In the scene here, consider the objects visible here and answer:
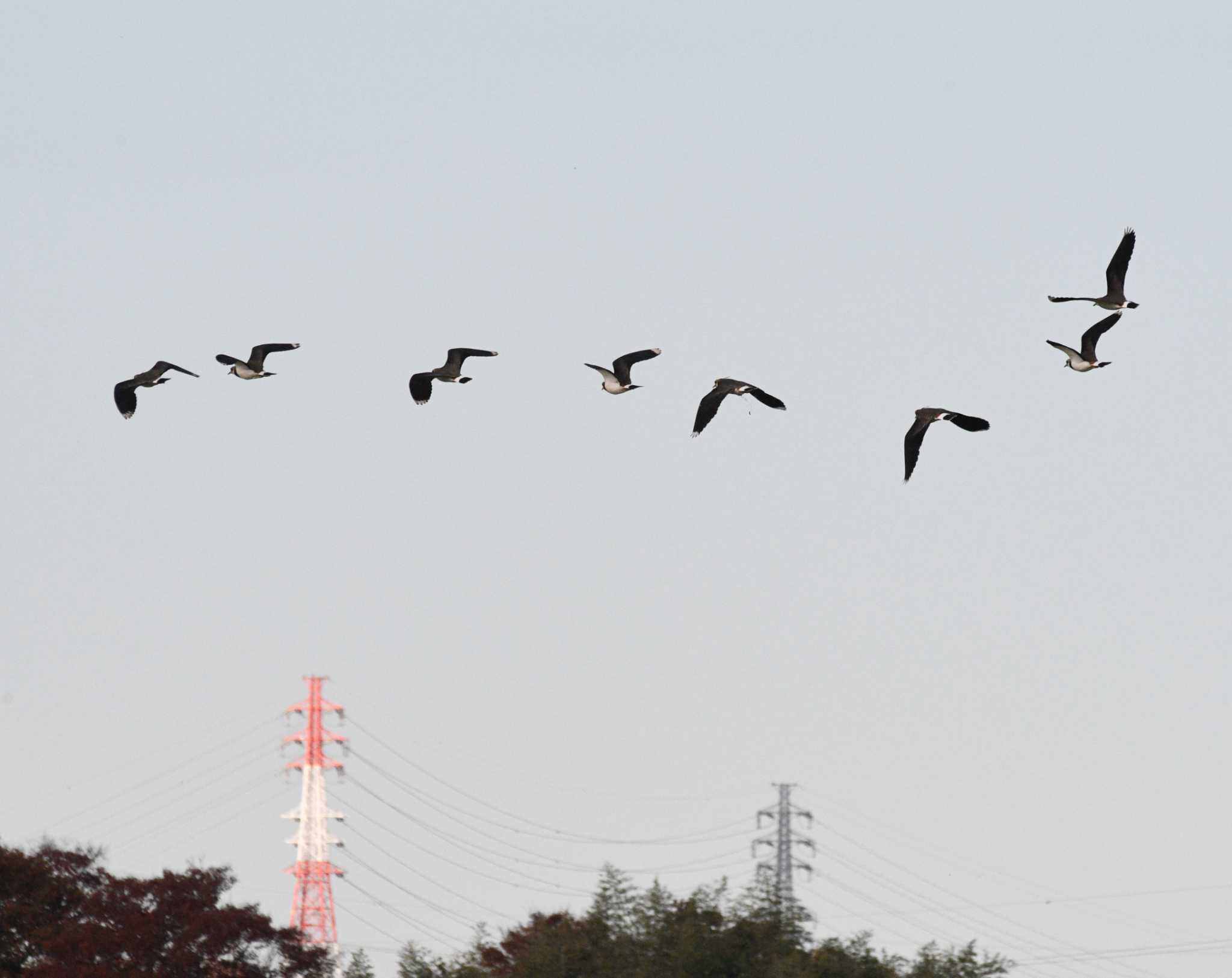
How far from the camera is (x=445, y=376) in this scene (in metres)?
42.2

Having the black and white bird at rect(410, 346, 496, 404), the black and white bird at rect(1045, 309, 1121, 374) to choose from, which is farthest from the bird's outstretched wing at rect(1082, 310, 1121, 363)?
the black and white bird at rect(410, 346, 496, 404)

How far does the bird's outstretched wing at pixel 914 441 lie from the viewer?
3934 centimetres

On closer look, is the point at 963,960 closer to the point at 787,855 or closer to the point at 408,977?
the point at 408,977

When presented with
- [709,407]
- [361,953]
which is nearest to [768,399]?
[709,407]

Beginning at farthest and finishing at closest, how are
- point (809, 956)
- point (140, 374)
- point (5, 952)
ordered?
point (5, 952) → point (809, 956) → point (140, 374)

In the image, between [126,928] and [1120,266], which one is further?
[126,928]

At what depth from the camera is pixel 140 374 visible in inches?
1692

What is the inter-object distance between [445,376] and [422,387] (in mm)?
436

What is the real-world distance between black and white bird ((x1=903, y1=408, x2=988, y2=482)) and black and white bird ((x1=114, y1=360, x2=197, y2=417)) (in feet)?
39.7

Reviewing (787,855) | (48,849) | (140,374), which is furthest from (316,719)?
(140,374)

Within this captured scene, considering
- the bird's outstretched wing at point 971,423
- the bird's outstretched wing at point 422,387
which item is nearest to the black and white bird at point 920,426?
the bird's outstretched wing at point 971,423

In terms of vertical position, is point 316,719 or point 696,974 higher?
point 316,719

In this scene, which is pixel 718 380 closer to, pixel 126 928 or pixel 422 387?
pixel 422 387

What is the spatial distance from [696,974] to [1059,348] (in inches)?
714
